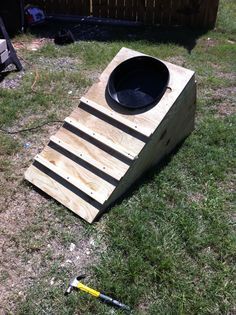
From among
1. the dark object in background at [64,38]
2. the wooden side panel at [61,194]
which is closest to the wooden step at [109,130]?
the wooden side panel at [61,194]

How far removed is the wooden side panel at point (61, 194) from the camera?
3873mm

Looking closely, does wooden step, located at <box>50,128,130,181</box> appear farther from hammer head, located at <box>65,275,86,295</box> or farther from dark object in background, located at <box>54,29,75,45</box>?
dark object in background, located at <box>54,29,75,45</box>

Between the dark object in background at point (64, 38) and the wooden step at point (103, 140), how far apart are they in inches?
135

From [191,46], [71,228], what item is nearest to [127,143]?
[71,228]

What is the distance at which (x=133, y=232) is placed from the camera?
148 inches

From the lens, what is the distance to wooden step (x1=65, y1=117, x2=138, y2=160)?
3881 millimetres

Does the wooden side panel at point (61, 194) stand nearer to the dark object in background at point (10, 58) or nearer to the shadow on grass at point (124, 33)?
the dark object in background at point (10, 58)

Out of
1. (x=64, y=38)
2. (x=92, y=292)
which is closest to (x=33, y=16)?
(x=64, y=38)

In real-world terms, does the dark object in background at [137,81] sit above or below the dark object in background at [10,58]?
above

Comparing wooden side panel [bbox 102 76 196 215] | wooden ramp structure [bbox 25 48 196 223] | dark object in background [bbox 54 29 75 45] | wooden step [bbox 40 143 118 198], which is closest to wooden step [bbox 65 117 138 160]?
wooden ramp structure [bbox 25 48 196 223]

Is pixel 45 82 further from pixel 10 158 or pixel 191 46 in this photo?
pixel 191 46

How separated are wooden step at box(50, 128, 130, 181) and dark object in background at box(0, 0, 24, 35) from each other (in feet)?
14.0

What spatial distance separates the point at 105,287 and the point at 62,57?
4603mm

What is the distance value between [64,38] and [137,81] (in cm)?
334
